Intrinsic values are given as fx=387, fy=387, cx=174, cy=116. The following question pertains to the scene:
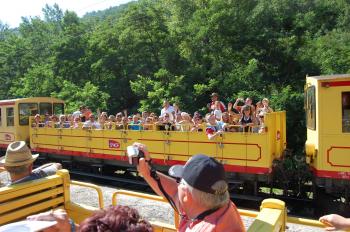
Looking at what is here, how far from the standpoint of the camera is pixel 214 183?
2223mm

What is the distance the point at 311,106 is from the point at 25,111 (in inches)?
466

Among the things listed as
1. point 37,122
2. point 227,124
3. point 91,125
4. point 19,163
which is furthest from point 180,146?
point 37,122

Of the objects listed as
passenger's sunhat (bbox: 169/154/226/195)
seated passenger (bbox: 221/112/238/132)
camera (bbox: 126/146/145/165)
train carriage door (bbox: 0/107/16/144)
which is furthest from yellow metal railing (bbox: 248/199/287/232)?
train carriage door (bbox: 0/107/16/144)


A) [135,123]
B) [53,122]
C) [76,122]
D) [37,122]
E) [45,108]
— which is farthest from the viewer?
[45,108]

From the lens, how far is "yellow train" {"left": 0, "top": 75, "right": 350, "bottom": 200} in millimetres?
7836

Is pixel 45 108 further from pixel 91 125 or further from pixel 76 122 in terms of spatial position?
pixel 91 125

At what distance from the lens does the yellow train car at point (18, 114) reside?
51.8 ft

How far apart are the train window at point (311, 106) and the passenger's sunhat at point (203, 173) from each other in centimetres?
662

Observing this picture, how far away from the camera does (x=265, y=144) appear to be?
338 inches

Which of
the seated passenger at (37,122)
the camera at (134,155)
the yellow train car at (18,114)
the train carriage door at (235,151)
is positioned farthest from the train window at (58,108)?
the camera at (134,155)

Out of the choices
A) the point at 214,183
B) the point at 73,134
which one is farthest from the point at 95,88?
the point at 214,183

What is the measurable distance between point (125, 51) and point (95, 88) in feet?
11.9

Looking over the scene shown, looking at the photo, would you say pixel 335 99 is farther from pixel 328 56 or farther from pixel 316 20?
pixel 316 20

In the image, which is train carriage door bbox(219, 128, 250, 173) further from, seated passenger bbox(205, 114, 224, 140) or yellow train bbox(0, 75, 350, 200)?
seated passenger bbox(205, 114, 224, 140)
